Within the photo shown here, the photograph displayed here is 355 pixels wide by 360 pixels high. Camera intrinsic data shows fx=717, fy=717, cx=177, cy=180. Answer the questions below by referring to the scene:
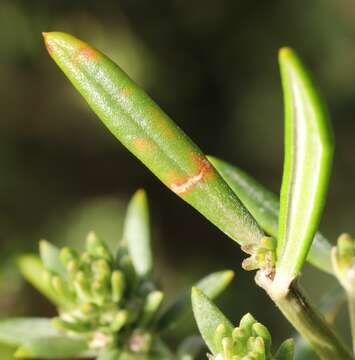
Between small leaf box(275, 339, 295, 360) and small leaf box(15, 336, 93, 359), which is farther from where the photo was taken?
small leaf box(15, 336, 93, 359)

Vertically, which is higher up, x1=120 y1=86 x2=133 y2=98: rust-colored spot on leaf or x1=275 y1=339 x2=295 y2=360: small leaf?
x1=120 y1=86 x2=133 y2=98: rust-colored spot on leaf

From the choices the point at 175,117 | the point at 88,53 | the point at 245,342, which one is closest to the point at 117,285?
the point at 245,342

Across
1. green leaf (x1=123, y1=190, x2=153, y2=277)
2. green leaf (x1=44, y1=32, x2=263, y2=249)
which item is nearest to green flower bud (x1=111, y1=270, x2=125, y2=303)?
green leaf (x1=123, y1=190, x2=153, y2=277)

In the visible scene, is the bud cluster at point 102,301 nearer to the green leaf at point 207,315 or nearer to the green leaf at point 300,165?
the green leaf at point 207,315

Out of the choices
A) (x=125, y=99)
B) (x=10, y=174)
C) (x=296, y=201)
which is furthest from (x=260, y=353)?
(x=10, y=174)

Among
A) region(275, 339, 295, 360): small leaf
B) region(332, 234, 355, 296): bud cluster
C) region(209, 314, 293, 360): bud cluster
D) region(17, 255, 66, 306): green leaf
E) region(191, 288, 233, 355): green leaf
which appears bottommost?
region(275, 339, 295, 360): small leaf

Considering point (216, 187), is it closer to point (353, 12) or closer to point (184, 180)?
point (184, 180)

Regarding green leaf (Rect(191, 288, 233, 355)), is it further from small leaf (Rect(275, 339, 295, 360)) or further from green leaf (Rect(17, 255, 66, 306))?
green leaf (Rect(17, 255, 66, 306))

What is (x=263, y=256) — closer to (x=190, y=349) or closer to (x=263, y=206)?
(x=263, y=206)
